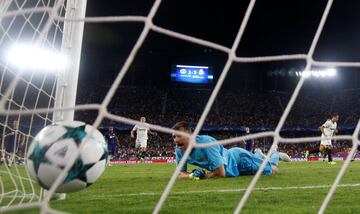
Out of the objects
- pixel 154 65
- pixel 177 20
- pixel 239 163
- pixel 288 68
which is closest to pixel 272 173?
pixel 239 163

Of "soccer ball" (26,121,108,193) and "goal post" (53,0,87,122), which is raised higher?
"goal post" (53,0,87,122)

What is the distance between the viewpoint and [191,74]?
2767cm

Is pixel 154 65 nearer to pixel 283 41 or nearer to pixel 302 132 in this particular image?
pixel 283 41

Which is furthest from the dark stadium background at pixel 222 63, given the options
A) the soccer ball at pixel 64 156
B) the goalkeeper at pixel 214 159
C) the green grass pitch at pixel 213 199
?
the soccer ball at pixel 64 156

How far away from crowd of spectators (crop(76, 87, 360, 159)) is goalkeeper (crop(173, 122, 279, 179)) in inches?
684

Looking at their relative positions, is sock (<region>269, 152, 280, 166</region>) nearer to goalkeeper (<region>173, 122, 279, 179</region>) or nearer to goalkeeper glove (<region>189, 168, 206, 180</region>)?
goalkeeper (<region>173, 122, 279, 179</region>)

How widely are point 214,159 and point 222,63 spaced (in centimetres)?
2584

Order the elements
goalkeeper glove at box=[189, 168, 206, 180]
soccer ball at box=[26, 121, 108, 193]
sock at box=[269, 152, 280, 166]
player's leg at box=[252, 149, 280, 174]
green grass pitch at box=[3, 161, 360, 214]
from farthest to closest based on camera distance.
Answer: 1. sock at box=[269, 152, 280, 166]
2. player's leg at box=[252, 149, 280, 174]
3. goalkeeper glove at box=[189, 168, 206, 180]
4. green grass pitch at box=[3, 161, 360, 214]
5. soccer ball at box=[26, 121, 108, 193]

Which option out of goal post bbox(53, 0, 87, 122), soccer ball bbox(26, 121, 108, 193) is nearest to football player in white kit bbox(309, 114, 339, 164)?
goal post bbox(53, 0, 87, 122)

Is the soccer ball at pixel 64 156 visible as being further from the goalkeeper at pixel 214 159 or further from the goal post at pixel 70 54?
the goalkeeper at pixel 214 159

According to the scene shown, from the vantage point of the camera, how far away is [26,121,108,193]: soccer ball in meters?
2.15

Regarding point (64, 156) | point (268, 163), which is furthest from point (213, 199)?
point (268, 163)

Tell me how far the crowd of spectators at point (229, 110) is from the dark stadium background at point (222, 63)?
64mm

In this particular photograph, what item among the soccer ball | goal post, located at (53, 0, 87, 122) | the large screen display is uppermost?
goal post, located at (53, 0, 87, 122)
